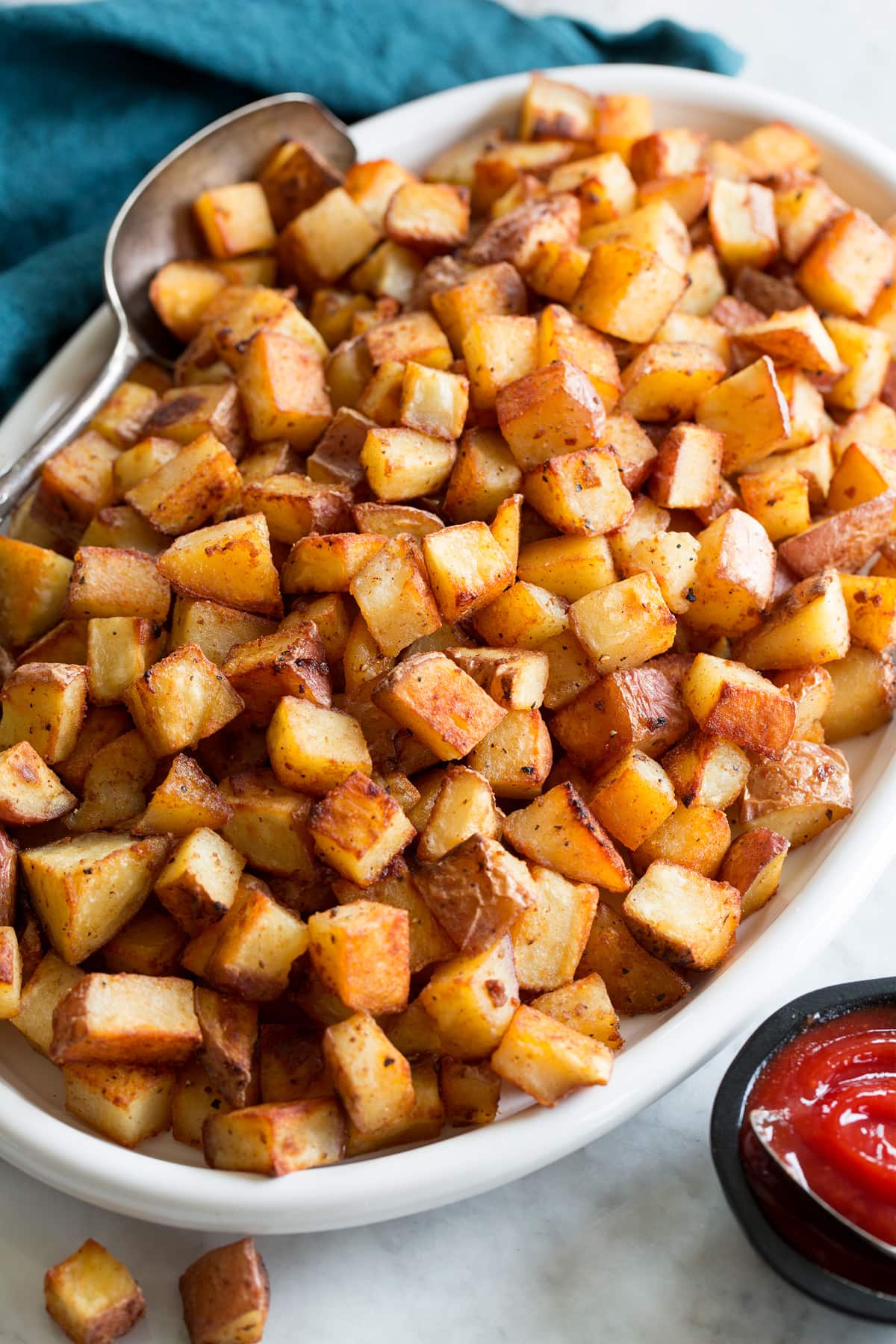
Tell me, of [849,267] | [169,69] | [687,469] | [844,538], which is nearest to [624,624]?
[687,469]

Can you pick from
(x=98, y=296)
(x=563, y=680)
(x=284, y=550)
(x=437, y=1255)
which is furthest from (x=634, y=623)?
(x=98, y=296)

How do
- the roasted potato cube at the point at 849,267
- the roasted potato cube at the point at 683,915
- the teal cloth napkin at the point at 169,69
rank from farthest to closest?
the teal cloth napkin at the point at 169,69 → the roasted potato cube at the point at 849,267 → the roasted potato cube at the point at 683,915

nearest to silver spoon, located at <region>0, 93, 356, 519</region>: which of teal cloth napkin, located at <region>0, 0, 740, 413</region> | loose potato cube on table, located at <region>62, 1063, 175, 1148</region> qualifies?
teal cloth napkin, located at <region>0, 0, 740, 413</region>

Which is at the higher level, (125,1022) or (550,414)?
(550,414)

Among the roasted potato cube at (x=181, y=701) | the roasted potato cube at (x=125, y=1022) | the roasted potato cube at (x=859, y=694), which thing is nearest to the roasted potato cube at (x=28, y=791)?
the roasted potato cube at (x=181, y=701)

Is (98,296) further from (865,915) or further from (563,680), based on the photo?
(865,915)

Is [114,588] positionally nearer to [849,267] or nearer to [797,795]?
[797,795]

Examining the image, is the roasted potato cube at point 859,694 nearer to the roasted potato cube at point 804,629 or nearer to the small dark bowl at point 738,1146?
the roasted potato cube at point 804,629
